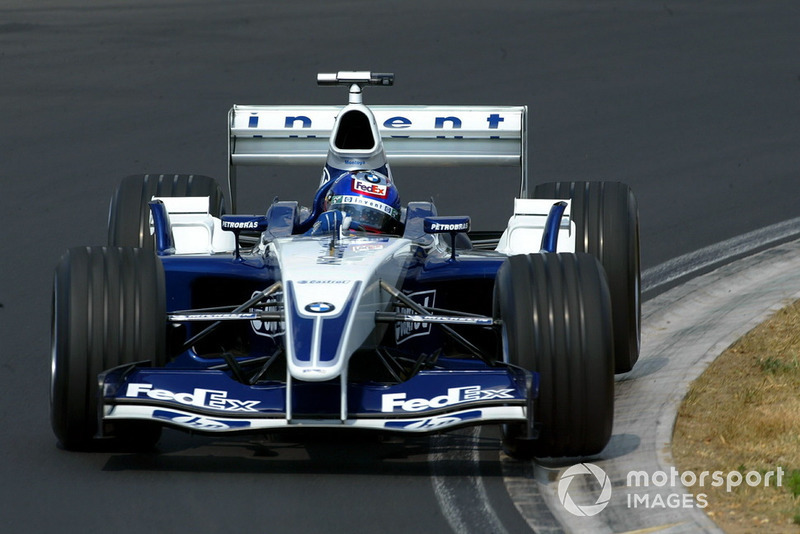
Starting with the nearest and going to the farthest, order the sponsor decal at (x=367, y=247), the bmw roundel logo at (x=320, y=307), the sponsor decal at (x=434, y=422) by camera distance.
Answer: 1. the sponsor decal at (x=434, y=422)
2. the bmw roundel logo at (x=320, y=307)
3. the sponsor decal at (x=367, y=247)

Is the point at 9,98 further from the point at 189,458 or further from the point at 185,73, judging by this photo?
the point at 189,458

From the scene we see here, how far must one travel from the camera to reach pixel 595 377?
285 inches

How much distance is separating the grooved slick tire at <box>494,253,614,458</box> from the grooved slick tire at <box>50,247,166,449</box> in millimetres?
1723

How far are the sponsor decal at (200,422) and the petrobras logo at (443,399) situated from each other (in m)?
0.65

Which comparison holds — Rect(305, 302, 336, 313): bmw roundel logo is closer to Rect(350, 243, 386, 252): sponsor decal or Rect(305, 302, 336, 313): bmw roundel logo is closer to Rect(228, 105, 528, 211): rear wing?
Rect(350, 243, 386, 252): sponsor decal

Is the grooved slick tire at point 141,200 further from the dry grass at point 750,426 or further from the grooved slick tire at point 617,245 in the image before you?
the dry grass at point 750,426

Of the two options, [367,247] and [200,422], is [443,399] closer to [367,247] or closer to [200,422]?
[200,422]

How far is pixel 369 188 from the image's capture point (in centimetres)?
915

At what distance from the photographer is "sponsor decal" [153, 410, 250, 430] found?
22.7 feet

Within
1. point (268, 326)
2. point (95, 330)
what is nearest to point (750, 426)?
point (268, 326)

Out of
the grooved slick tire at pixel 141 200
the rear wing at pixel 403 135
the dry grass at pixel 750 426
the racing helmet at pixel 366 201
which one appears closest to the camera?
the dry grass at pixel 750 426

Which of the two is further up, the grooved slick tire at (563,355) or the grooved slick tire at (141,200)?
the grooved slick tire at (141,200)

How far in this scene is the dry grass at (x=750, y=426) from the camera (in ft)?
21.6

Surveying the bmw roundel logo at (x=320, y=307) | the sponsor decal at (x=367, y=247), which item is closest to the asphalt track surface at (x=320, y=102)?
the bmw roundel logo at (x=320, y=307)
